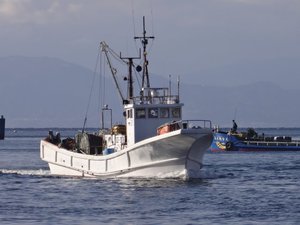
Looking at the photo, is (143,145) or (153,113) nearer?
(143,145)

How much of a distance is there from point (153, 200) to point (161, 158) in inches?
320

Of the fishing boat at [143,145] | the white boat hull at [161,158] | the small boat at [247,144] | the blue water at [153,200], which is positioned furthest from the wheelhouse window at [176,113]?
the small boat at [247,144]

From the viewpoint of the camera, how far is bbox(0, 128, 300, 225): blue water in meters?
43.9

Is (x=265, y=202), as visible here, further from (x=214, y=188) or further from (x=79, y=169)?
(x=79, y=169)

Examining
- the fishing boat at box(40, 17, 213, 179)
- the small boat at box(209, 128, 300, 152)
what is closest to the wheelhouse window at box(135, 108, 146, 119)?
the fishing boat at box(40, 17, 213, 179)

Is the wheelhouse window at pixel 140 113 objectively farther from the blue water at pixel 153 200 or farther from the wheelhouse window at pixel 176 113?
the blue water at pixel 153 200

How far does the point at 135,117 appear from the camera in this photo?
→ 6162 centimetres

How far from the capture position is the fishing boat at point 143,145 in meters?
57.5

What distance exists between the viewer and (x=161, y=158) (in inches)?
2292

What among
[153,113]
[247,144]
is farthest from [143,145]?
[247,144]

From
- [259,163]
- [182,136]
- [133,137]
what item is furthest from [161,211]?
[259,163]

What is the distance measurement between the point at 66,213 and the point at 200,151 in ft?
47.5

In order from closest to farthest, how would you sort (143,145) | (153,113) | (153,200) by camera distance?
(153,200) < (143,145) < (153,113)

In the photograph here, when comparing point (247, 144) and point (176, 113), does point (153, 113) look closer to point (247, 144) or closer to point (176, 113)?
point (176, 113)
